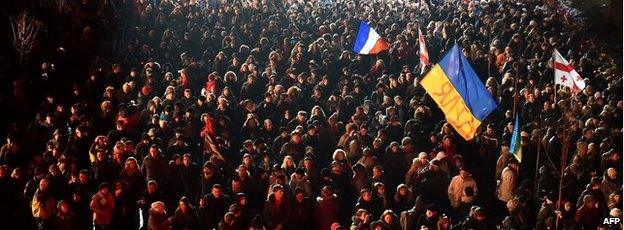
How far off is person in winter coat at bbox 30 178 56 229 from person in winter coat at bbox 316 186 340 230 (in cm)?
193

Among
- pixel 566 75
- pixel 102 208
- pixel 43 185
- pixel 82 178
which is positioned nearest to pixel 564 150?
pixel 566 75

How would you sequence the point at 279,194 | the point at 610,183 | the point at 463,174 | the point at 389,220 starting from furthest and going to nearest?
the point at 463,174, the point at 610,183, the point at 279,194, the point at 389,220

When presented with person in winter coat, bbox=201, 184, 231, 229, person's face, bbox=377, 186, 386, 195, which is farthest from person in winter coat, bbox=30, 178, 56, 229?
person's face, bbox=377, 186, 386, 195

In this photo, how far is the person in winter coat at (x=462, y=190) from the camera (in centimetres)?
596

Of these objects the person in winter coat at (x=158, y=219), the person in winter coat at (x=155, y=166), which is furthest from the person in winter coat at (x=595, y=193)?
the person in winter coat at (x=155, y=166)

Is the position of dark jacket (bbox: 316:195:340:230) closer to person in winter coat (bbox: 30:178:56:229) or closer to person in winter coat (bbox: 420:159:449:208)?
person in winter coat (bbox: 420:159:449:208)

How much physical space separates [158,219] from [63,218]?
2.26 ft

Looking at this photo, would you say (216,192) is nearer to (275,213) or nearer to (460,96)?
(275,213)

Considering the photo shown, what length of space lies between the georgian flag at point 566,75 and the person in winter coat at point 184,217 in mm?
3493

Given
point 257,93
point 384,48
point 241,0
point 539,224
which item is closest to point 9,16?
point 257,93

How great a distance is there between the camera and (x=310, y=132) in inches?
261

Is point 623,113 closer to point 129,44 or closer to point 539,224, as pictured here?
point 539,224

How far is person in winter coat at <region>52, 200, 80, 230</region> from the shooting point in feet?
18.3

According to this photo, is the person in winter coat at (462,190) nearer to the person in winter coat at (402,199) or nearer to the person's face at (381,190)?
the person in winter coat at (402,199)
